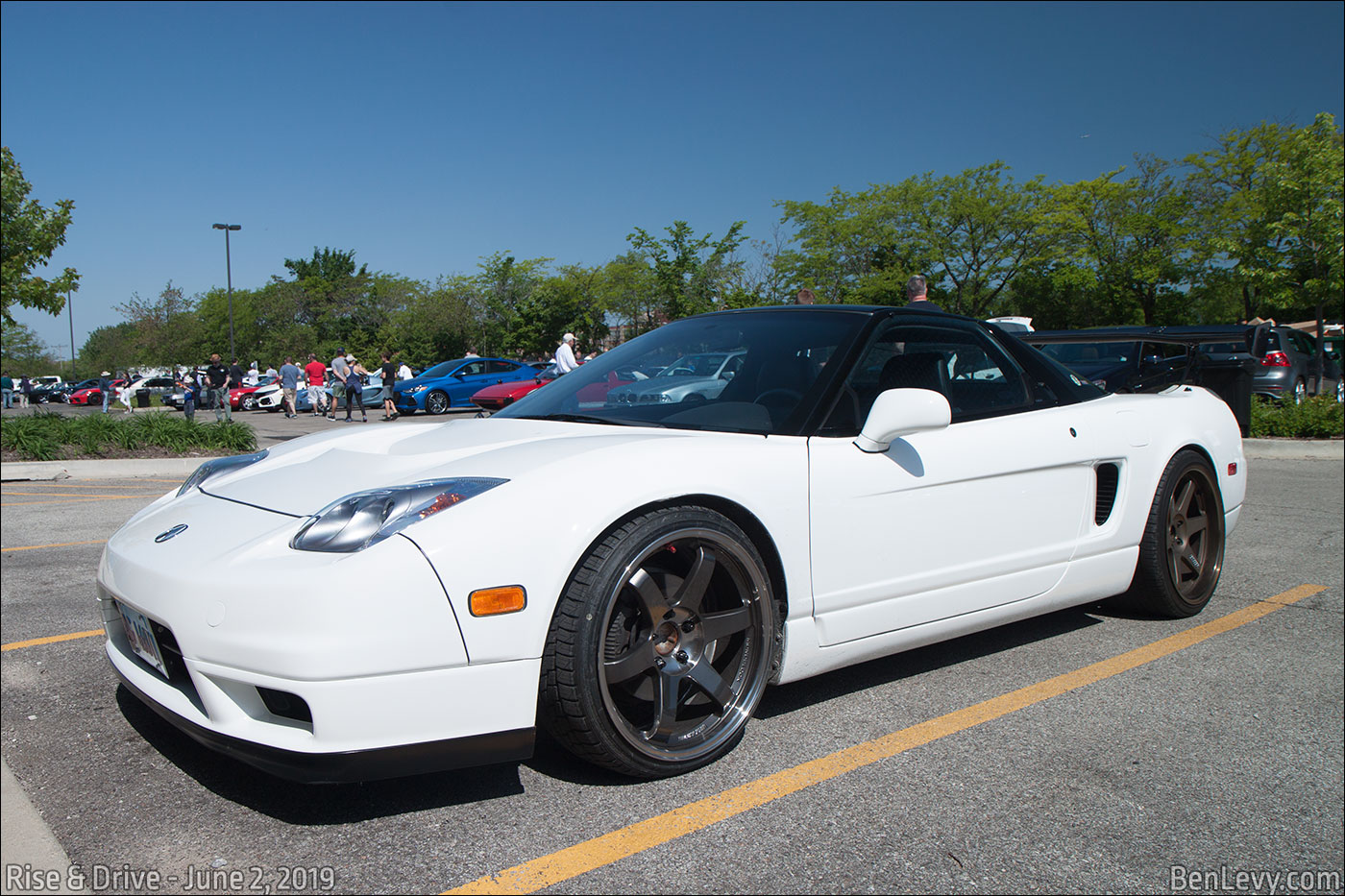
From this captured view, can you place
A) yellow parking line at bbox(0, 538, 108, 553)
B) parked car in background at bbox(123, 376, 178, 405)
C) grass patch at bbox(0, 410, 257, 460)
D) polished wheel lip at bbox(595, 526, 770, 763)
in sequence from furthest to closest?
parked car in background at bbox(123, 376, 178, 405) < grass patch at bbox(0, 410, 257, 460) < yellow parking line at bbox(0, 538, 108, 553) < polished wheel lip at bbox(595, 526, 770, 763)

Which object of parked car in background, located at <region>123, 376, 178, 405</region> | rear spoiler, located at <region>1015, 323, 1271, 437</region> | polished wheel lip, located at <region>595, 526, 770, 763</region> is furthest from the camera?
parked car in background, located at <region>123, 376, 178, 405</region>

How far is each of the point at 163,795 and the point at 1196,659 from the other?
3.43 m

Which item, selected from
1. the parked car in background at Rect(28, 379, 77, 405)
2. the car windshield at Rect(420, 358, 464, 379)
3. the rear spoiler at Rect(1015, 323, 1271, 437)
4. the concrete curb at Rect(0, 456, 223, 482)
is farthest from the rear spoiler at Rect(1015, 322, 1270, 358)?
the parked car in background at Rect(28, 379, 77, 405)

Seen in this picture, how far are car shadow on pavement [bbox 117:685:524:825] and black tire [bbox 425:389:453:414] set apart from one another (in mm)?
23163

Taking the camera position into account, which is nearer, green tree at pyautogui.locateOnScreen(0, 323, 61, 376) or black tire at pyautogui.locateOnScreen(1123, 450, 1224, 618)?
black tire at pyautogui.locateOnScreen(1123, 450, 1224, 618)

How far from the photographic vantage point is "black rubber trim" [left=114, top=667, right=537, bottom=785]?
6.70 feet

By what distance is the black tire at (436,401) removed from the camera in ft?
82.6

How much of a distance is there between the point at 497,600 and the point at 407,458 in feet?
2.32

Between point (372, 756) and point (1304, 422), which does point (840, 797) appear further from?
point (1304, 422)

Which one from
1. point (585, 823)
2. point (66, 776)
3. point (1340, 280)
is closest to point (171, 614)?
point (66, 776)

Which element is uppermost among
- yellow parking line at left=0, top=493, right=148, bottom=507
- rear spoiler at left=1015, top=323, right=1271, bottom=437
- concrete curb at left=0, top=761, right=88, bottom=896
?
rear spoiler at left=1015, top=323, right=1271, bottom=437

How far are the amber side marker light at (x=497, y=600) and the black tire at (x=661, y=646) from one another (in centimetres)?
12

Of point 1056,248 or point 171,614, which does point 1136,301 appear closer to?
point 1056,248

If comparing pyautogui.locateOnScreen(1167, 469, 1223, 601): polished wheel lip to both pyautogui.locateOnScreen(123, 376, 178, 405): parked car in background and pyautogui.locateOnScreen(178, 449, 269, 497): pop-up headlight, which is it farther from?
pyautogui.locateOnScreen(123, 376, 178, 405): parked car in background
